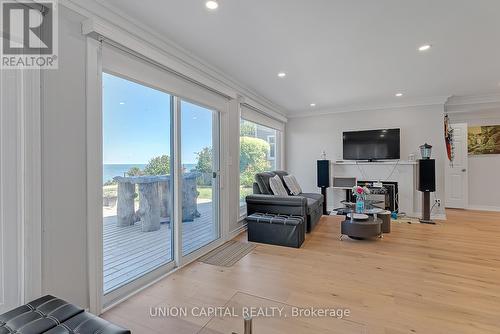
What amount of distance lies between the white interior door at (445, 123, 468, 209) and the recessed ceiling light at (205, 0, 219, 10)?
6.35 metres

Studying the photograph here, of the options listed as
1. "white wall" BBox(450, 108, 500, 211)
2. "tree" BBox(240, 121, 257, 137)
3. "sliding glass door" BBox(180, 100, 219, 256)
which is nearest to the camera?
"sliding glass door" BBox(180, 100, 219, 256)

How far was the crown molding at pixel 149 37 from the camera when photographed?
1844mm

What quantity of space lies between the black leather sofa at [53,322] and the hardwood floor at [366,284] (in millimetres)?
644

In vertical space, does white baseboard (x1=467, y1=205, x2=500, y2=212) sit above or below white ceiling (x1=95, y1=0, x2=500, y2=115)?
below

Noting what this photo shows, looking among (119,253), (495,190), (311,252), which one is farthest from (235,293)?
(495,190)

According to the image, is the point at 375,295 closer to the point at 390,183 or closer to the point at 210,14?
the point at 210,14

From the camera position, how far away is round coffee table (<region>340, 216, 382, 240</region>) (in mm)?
3461

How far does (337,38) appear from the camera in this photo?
252cm

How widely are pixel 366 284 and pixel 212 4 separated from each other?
2857 millimetres

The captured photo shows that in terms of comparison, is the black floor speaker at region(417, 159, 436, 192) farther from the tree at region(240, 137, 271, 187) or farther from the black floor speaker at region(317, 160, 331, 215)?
the tree at region(240, 137, 271, 187)

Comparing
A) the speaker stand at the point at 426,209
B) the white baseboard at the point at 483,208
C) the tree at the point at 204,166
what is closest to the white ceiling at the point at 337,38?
the tree at the point at 204,166

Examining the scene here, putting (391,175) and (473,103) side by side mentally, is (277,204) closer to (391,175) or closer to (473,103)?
(391,175)

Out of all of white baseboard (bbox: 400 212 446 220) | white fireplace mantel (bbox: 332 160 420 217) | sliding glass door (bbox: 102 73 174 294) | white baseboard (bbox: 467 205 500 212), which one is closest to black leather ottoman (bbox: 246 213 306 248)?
sliding glass door (bbox: 102 73 174 294)

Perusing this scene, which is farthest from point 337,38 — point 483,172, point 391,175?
point 483,172
